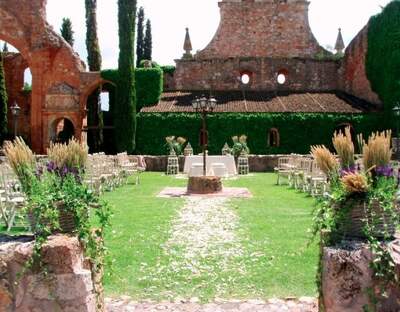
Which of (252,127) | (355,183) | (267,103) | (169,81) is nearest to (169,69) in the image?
(169,81)

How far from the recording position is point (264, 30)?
36.2m

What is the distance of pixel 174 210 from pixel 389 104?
20.3 m

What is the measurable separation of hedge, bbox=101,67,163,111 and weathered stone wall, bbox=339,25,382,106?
12873 mm

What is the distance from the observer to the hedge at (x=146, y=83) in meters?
29.3

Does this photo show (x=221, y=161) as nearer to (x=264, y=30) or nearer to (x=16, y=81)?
(x=264, y=30)

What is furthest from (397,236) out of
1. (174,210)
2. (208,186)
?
(208,186)

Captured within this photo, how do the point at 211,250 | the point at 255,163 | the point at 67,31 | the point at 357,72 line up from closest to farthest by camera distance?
the point at 211,250
the point at 255,163
the point at 357,72
the point at 67,31

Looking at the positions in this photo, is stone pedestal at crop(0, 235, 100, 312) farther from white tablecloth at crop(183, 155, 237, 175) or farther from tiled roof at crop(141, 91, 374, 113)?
tiled roof at crop(141, 91, 374, 113)

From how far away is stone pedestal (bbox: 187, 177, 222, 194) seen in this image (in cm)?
1429

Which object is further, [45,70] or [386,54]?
[45,70]

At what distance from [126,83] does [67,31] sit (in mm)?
12134

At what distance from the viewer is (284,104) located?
29656mm

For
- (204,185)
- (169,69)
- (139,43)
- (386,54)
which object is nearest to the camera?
(204,185)

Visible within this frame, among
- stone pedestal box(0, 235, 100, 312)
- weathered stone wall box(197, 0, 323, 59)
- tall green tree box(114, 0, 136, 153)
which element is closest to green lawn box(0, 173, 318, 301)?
stone pedestal box(0, 235, 100, 312)
